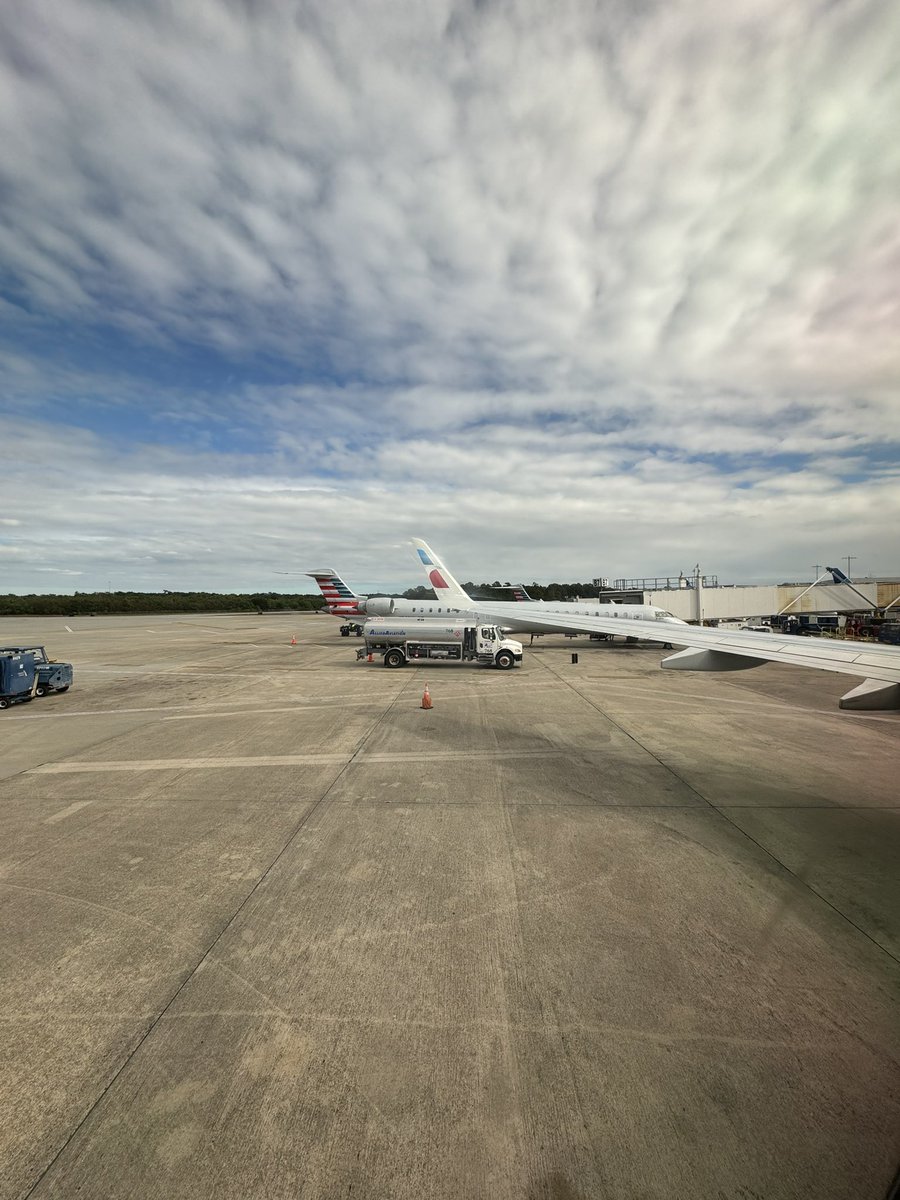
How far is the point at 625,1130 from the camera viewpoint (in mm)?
3727

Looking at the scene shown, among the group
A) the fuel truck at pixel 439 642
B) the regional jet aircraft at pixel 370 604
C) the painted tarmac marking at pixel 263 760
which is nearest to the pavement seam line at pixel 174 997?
the painted tarmac marking at pixel 263 760

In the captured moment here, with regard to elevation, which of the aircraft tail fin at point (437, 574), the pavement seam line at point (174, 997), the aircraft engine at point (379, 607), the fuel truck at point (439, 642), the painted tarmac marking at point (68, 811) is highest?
the aircraft tail fin at point (437, 574)

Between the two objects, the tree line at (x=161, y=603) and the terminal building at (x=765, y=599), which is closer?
the terminal building at (x=765, y=599)

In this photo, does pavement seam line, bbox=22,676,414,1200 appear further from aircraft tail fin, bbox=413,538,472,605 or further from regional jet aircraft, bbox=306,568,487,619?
aircraft tail fin, bbox=413,538,472,605

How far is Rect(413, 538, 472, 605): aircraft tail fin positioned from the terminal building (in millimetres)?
23634

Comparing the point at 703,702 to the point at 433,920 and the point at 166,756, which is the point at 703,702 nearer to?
the point at 433,920

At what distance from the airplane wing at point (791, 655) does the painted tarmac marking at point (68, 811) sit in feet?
35.9

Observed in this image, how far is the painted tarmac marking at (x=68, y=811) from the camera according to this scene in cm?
912

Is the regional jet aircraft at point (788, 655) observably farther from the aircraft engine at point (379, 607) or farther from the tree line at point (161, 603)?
the tree line at point (161, 603)

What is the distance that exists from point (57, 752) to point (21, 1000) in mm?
9998

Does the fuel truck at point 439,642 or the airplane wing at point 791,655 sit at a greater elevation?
the airplane wing at point 791,655

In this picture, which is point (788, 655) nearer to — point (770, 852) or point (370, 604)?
point (770, 852)

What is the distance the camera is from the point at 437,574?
A: 39.4 m

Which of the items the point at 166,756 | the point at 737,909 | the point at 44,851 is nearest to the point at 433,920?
the point at 737,909
